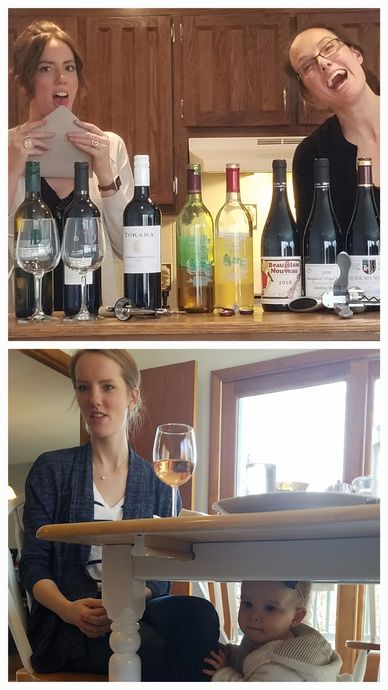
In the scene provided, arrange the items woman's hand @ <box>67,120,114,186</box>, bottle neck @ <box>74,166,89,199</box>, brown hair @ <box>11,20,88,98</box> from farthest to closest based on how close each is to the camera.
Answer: brown hair @ <box>11,20,88,98</box>
woman's hand @ <box>67,120,114,186</box>
bottle neck @ <box>74,166,89,199</box>

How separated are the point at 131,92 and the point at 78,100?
6.5 inches

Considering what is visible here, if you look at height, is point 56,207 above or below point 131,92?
below

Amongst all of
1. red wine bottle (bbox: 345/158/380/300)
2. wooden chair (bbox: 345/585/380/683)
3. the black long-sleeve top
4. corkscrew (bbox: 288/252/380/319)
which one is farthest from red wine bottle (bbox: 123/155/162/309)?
wooden chair (bbox: 345/585/380/683)

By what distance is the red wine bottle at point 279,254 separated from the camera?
1554mm

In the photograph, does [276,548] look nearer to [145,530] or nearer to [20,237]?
[145,530]

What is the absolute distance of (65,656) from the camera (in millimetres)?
1698

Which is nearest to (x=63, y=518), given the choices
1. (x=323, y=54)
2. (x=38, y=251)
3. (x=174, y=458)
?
(x=174, y=458)

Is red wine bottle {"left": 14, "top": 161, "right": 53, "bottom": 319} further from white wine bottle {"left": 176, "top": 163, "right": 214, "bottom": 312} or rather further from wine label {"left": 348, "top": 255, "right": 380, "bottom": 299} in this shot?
wine label {"left": 348, "top": 255, "right": 380, "bottom": 299}

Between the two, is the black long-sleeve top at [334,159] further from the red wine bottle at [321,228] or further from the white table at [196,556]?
the white table at [196,556]

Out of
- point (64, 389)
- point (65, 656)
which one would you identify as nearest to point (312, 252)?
point (64, 389)

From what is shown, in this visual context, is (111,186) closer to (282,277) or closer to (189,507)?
→ (282,277)

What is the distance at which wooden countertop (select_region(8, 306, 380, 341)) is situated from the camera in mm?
1383

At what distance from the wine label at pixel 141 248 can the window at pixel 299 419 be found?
1.78ft
